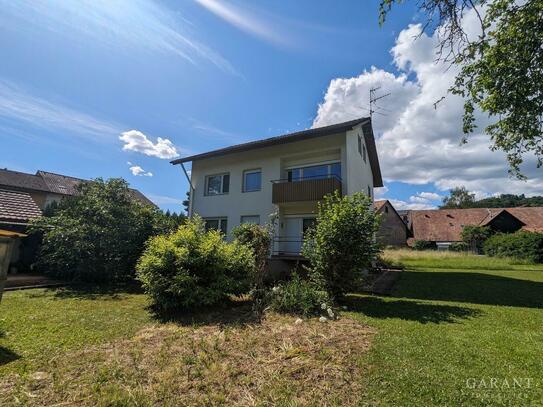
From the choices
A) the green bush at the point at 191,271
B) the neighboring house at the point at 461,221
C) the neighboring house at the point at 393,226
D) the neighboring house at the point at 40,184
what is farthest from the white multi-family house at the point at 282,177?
the neighboring house at the point at 461,221

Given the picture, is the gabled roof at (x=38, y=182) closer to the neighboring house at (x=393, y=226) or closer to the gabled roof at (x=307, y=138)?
the gabled roof at (x=307, y=138)

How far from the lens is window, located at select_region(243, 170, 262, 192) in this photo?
1745 centimetres

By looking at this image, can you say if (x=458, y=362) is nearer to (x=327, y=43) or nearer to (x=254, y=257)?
(x=254, y=257)

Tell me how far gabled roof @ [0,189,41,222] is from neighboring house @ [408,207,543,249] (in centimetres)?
4284

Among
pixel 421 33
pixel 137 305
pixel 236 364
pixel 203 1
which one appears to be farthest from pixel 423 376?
pixel 203 1

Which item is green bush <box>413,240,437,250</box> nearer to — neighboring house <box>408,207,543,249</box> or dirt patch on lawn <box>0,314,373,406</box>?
neighboring house <box>408,207,543,249</box>

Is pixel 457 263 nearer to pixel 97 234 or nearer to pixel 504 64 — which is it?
pixel 504 64

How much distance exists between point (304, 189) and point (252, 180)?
4.06 metres

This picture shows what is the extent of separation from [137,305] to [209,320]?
2.93m

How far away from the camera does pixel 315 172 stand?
16.1 meters

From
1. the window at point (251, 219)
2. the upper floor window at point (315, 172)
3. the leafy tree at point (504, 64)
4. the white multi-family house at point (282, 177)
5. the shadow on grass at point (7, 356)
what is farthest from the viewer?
the window at point (251, 219)

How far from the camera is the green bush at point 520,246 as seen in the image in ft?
81.9

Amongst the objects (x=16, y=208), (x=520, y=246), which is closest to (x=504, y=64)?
(x=16, y=208)

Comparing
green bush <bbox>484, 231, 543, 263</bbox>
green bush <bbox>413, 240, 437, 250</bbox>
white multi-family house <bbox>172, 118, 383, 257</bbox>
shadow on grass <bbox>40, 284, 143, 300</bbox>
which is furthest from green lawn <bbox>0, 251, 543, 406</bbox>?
green bush <bbox>413, 240, 437, 250</bbox>
